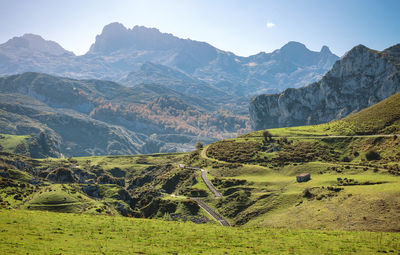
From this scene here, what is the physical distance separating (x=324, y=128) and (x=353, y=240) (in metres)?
135

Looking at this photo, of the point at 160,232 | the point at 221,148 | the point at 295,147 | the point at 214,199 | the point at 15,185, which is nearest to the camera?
the point at 160,232

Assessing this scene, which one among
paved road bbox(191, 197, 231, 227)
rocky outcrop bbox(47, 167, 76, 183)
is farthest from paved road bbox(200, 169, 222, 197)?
rocky outcrop bbox(47, 167, 76, 183)

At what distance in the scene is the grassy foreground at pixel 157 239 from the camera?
121 feet

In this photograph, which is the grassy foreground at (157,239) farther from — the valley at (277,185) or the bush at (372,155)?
the bush at (372,155)

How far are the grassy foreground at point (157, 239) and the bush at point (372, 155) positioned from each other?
235ft

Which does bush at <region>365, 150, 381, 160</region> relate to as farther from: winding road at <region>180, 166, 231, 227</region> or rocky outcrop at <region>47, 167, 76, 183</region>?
rocky outcrop at <region>47, 167, 76, 183</region>

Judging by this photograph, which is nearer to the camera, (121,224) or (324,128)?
(121,224)

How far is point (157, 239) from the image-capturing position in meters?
44.2

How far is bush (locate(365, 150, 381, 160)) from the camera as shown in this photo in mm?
109419

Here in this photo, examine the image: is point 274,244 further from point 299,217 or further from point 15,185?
point 15,185

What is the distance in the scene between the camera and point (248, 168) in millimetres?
120375

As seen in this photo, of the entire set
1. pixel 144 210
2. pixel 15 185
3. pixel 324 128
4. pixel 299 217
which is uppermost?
pixel 324 128

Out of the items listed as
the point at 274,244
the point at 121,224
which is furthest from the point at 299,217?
the point at 121,224

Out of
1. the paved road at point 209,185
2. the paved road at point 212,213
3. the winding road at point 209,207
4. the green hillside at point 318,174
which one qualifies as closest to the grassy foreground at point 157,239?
the green hillside at point 318,174
